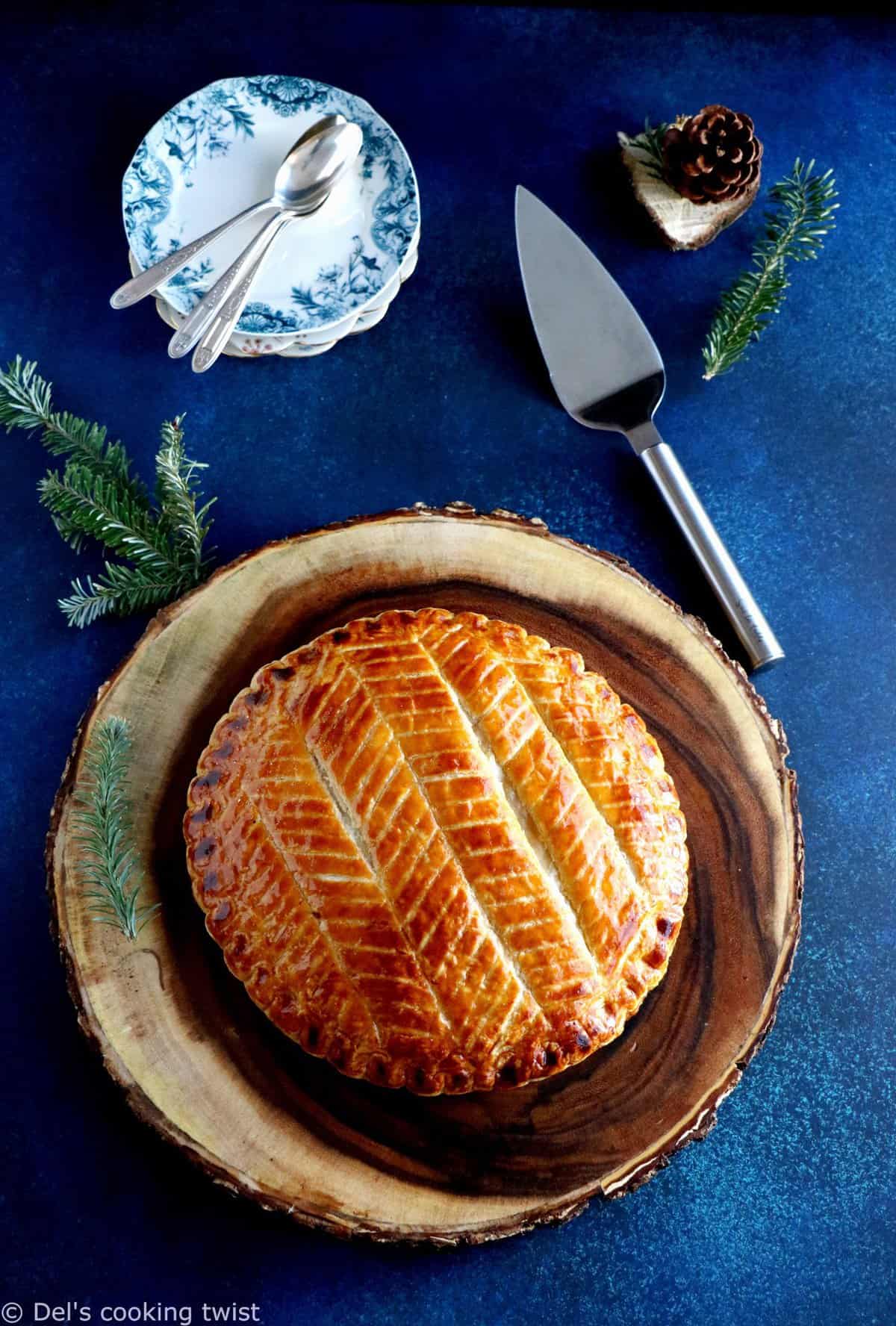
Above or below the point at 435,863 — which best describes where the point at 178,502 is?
above

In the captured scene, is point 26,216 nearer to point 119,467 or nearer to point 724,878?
point 119,467

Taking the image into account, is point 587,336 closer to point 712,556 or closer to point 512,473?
point 512,473

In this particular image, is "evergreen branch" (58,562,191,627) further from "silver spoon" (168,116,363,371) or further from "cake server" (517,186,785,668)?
"cake server" (517,186,785,668)

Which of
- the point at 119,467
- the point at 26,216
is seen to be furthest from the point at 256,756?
the point at 26,216

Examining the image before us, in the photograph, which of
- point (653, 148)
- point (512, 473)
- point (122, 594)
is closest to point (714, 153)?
point (653, 148)

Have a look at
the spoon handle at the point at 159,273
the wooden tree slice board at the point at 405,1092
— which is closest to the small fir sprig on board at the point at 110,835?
the wooden tree slice board at the point at 405,1092

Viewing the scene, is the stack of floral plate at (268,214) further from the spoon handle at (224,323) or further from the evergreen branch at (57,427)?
the evergreen branch at (57,427)
